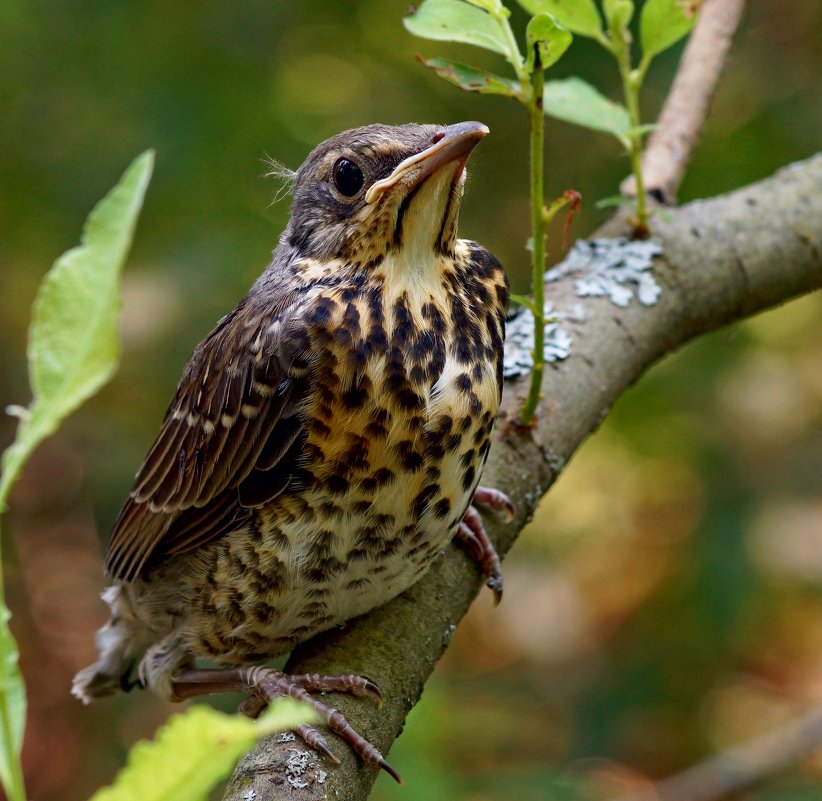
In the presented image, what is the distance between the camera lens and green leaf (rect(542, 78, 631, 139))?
1.97 meters

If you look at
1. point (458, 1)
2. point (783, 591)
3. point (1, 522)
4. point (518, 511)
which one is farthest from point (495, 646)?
point (458, 1)

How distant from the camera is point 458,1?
146 centimetres

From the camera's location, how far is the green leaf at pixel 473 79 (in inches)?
59.4

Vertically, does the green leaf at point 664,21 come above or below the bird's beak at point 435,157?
above

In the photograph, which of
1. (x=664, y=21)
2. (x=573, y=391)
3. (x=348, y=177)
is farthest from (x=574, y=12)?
(x=573, y=391)

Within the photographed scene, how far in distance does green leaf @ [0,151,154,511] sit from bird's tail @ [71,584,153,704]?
1716mm

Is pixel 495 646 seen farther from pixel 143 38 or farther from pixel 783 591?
pixel 143 38

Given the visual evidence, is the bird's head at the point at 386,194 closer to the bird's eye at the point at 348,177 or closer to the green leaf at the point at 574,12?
the bird's eye at the point at 348,177

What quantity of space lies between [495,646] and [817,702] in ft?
4.00

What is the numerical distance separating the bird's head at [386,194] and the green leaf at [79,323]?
3.73 ft

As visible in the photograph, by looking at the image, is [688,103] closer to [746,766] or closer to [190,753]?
[746,766]

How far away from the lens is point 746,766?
2977 mm

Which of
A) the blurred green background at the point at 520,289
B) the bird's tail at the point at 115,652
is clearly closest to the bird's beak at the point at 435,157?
the bird's tail at the point at 115,652

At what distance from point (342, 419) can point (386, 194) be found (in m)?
0.36
